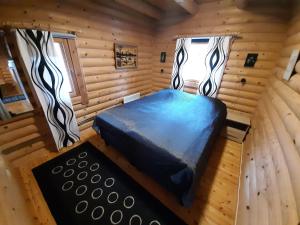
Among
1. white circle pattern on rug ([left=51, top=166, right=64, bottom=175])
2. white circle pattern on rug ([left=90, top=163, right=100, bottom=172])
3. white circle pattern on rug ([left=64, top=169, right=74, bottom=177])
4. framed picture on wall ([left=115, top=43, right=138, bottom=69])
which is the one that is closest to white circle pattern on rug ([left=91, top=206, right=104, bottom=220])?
white circle pattern on rug ([left=90, top=163, right=100, bottom=172])

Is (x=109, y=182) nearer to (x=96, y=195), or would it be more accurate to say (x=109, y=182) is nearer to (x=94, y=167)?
(x=96, y=195)

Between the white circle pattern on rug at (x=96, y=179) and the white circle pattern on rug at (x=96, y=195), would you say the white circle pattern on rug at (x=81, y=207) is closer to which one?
the white circle pattern on rug at (x=96, y=195)

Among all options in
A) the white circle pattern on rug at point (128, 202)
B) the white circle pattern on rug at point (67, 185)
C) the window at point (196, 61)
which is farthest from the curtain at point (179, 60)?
the white circle pattern on rug at point (67, 185)

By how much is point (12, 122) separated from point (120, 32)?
2.53 m

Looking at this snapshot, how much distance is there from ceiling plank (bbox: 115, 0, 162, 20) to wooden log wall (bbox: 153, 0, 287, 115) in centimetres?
55

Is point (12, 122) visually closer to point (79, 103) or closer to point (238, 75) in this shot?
point (79, 103)

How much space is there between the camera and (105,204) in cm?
146

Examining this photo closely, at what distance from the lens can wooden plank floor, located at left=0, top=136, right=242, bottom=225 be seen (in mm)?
1370

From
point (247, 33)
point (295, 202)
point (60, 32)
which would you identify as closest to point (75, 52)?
point (60, 32)

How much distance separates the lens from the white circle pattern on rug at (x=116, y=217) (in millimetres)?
1323

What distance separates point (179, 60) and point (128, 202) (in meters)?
3.14

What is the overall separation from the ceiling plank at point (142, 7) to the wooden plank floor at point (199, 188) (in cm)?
267

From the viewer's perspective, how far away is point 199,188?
1.66 metres

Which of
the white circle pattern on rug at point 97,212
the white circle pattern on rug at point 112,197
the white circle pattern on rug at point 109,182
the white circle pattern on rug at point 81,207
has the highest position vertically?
the white circle pattern on rug at point 109,182
